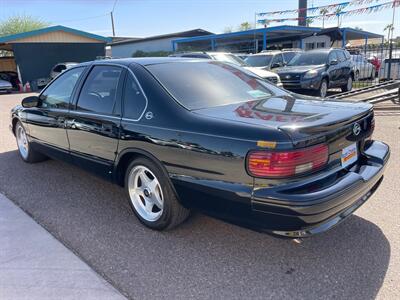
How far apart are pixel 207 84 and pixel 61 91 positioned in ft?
7.00

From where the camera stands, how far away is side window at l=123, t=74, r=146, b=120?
3230 millimetres

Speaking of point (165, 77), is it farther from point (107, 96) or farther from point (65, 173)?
point (65, 173)

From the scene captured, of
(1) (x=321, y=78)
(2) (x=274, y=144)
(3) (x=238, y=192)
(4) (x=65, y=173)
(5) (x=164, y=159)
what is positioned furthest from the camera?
(1) (x=321, y=78)

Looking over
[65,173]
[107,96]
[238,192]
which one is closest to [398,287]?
[238,192]

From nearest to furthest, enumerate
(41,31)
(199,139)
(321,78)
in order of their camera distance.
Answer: (199,139)
(321,78)
(41,31)

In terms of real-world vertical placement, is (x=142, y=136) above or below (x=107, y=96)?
below

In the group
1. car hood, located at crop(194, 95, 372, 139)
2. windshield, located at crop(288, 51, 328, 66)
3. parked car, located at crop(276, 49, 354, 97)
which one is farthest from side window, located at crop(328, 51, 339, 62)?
car hood, located at crop(194, 95, 372, 139)

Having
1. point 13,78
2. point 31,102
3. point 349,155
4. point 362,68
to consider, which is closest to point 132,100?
point 349,155

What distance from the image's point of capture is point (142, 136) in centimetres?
313

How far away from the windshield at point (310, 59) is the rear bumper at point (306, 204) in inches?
385

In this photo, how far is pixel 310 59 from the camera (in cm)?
1190

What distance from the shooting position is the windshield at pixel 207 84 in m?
3.16

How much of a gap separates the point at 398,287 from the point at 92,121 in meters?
3.06

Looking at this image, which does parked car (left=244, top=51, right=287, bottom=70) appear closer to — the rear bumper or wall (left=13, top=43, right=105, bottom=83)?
the rear bumper
